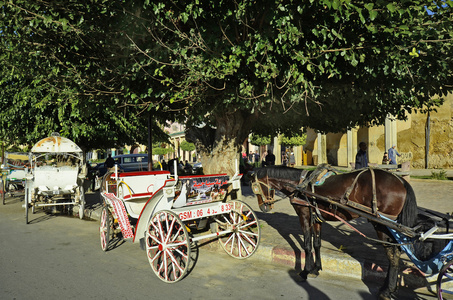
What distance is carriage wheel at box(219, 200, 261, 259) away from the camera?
19.3 ft

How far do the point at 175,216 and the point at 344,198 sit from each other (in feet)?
7.66

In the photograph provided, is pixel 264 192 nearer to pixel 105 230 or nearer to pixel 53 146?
pixel 105 230

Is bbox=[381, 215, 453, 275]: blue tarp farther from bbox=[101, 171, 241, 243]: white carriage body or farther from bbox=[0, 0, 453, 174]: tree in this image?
bbox=[101, 171, 241, 243]: white carriage body

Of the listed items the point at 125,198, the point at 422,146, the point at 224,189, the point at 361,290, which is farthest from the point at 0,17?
the point at 422,146

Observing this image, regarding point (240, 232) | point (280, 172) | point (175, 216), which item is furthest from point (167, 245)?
point (280, 172)

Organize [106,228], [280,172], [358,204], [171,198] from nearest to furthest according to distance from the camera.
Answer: [358,204] → [171,198] → [280,172] → [106,228]

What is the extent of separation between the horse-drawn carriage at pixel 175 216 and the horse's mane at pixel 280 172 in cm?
49

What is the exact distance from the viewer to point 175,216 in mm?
4844

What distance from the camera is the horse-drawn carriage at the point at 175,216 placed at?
4973 mm

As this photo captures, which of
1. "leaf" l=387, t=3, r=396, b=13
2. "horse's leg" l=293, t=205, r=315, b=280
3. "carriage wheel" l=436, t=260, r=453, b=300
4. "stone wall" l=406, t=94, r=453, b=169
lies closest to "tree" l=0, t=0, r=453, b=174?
"leaf" l=387, t=3, r=396, b=13

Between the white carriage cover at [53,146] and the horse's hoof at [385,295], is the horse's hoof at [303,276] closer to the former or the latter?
the horse's hoof at [385,295]

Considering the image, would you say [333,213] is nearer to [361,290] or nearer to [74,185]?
[361,290]

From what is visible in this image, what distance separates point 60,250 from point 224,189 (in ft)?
11.2

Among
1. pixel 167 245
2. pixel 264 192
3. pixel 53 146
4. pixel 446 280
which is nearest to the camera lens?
pixel 446 280
